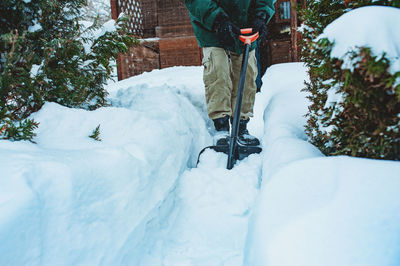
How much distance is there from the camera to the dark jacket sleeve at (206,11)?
2.05 metres

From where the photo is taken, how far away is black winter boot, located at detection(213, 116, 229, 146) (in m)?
2.26

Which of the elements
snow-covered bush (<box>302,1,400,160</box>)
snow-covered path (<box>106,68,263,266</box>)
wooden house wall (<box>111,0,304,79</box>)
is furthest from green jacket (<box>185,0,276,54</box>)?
wooden house wall (<box>111,0,304,79</box>)

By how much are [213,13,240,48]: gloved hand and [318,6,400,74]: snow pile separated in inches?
49.6

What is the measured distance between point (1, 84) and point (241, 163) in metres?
1.59

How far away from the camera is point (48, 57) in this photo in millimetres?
1653

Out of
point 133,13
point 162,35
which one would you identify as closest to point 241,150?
point 162,35

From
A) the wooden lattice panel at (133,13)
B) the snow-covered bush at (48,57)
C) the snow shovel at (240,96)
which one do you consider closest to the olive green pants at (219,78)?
the snow shovel at (240,96)

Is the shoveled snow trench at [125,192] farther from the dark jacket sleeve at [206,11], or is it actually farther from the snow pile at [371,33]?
the dark jacket sleeve at [206,11]

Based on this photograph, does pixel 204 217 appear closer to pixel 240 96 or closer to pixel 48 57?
pixel 240 96

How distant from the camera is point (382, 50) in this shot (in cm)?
74

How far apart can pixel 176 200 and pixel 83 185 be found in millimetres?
720

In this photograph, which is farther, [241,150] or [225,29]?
[241,150]

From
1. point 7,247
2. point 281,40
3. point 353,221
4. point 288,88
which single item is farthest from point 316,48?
point 281,40

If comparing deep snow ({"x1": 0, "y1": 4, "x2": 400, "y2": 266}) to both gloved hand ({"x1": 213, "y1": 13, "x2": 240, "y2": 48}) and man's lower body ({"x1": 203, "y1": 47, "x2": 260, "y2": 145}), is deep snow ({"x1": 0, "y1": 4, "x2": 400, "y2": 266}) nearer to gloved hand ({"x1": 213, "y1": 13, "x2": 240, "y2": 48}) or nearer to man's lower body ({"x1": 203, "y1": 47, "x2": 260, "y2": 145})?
man's lower body ({"x1": 203, "y1": 47, "x2": 260, "y2": 145})
